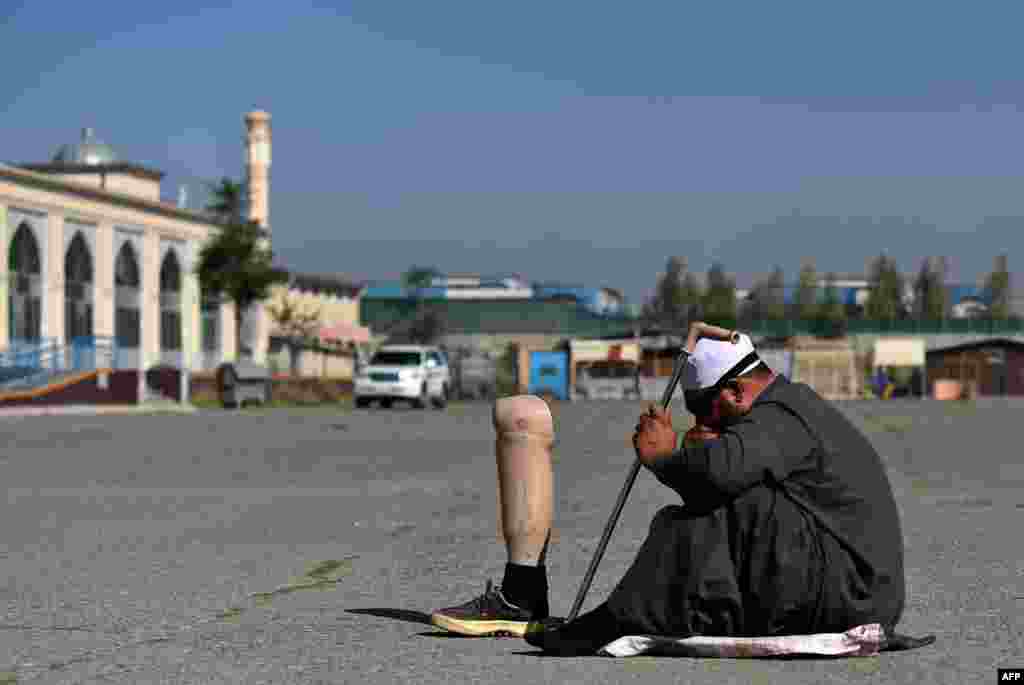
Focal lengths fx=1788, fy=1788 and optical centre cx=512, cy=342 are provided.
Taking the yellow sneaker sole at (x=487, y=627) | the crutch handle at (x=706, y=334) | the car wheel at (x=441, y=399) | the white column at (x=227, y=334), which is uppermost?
the white column at (x=227, y=334)

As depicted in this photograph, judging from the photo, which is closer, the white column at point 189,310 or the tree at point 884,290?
the white column at point 189,310

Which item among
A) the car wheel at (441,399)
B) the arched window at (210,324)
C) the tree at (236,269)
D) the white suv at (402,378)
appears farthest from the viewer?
A: the arched window at (210,324)

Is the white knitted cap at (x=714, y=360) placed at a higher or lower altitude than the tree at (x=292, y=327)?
lower

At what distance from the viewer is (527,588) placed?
627cm

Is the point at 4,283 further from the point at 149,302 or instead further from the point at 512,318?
the point at 512,318

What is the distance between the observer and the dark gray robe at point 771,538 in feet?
17.9

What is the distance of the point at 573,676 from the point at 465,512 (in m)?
7.69

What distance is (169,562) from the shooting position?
9.34 meters

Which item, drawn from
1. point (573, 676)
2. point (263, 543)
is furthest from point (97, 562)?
point (573, 676)

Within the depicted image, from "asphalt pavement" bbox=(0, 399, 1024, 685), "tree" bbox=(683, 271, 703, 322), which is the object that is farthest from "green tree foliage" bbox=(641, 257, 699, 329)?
"asphalt pavement" bbox=(0, 399, 1024, 685)

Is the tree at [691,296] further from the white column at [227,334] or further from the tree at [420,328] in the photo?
the white column at [227,334]

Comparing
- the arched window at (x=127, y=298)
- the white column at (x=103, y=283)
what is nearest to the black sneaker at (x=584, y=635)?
A: the white column at (x=103, y=283)

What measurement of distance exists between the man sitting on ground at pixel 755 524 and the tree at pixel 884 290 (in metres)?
150

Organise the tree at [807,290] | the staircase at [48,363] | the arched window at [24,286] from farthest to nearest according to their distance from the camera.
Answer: the tree at [807,290] → the arched window at [24,286] → the staircase at [48,363]
